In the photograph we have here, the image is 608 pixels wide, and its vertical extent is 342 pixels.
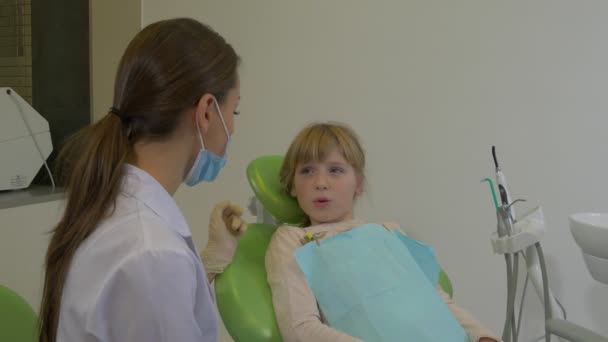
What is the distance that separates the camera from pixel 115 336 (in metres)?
0.76

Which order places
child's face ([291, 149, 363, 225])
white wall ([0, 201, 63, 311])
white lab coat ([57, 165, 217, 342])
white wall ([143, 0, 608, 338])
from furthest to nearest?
1. white wall ([0, 201, 63, 311])
2. white wall ([143, 0, 608, 338])
3. child's face ([291, 149, 363, 225])
4. white lab coat ([57, 165, 217, 342])

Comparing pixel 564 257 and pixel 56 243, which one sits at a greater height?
pixel 56 243

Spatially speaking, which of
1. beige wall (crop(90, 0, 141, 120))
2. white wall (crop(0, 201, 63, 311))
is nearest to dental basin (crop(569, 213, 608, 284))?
white wall (crop(0, 201, 63, 311))

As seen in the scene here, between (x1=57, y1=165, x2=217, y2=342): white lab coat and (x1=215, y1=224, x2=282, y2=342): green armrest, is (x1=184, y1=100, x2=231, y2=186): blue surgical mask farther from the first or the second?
(x1=215, y1=224, x2=282, y2=342): green armrest

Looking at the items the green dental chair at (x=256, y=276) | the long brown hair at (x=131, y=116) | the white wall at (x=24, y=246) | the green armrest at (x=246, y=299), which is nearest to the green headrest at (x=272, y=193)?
the green dental chair at (x=256, y=276)

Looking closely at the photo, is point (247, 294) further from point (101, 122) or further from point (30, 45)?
point (30, 45)

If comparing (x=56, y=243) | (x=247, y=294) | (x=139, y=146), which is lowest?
(x=247, y=294)

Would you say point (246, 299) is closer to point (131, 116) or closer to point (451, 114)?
point (131, 116)

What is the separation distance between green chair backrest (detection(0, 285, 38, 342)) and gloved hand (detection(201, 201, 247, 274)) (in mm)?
478

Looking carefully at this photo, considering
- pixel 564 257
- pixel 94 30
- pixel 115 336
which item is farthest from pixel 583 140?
pixel 94 30

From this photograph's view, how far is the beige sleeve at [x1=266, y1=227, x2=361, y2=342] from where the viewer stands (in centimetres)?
129

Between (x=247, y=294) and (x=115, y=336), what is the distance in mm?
650

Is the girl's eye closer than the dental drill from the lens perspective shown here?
No

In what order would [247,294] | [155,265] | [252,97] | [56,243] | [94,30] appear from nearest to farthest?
[155,265] < [56,243] < [247,294] < [252,97] < [94,30]
